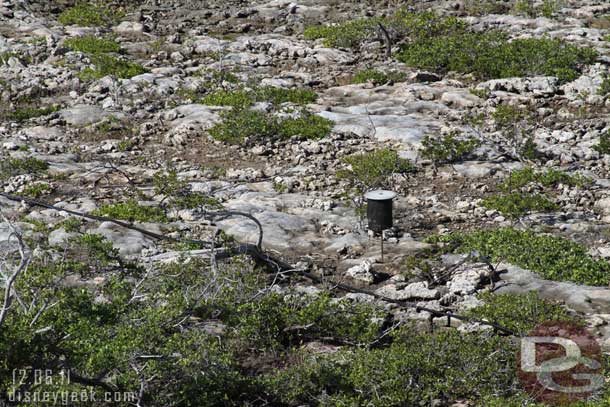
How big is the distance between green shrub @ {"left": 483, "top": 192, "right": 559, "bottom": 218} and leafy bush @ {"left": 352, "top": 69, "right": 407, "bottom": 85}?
15.3ft

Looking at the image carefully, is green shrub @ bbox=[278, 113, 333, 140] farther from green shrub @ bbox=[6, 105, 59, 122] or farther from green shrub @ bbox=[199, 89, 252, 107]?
green shrub @ bbox=[6, 105, 59, 122]

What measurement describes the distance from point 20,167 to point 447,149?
228 inches

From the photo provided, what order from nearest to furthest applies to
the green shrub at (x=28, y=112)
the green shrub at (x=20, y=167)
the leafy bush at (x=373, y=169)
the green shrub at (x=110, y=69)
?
the leafy bush at (x=373, y=169) < the green shrub at (x=20, y=167) < the green shrub at (x=28, y=112) < the green shrub at (x=110, y=69)

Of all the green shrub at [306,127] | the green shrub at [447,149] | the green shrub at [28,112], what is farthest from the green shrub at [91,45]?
the green shrub at [447,149]

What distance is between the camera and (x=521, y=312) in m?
8.22

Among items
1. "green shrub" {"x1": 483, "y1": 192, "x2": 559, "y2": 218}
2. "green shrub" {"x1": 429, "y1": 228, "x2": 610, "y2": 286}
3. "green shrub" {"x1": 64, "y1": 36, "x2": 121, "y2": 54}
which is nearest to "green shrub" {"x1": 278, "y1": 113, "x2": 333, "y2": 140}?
"green shrub" {"x1": 483, "y1": 192, "x2": 559, "y2": 218}

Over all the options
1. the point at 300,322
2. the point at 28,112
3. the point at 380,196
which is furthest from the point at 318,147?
the point at 300,322

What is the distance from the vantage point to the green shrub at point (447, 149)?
40.0 ft

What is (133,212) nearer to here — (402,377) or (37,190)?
(37,190)

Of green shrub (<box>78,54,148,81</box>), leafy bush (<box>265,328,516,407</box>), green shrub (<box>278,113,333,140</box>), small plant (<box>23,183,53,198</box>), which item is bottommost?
green shrub (<box>278,113,333,140</box>)

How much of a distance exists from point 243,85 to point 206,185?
11.0ft

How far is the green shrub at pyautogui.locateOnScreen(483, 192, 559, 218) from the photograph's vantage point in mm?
10734

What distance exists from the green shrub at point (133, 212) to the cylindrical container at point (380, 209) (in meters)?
2.56

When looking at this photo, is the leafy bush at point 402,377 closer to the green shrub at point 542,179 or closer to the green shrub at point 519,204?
the green shrub at point 519,204
